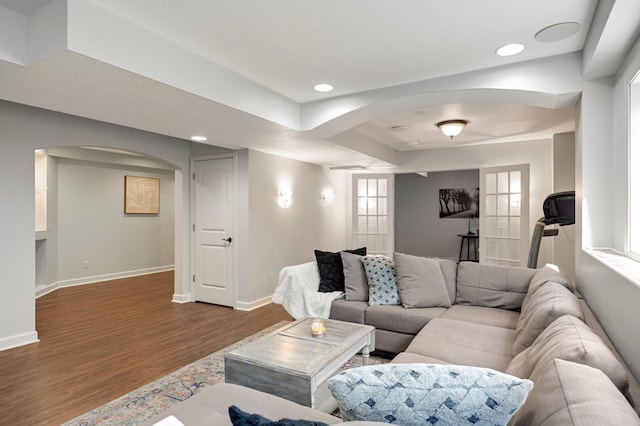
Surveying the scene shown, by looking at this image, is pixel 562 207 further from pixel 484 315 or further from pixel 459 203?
pixel 459 203

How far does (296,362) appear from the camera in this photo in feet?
6.69

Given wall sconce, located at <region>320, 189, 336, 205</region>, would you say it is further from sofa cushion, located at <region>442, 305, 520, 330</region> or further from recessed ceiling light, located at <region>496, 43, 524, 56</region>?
recessed ceiling light, located at <region>496, 43, 524, 56</region>

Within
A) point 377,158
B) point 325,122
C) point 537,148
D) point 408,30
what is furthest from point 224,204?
point 537,148

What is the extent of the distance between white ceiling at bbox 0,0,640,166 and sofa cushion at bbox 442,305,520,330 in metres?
1.96

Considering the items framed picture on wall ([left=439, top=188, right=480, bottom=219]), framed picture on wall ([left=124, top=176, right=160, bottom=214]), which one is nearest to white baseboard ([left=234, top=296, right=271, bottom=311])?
framed picture on wall ([left=124, top=176, right=160, bottom=214])

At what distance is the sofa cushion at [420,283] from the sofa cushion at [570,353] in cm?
145

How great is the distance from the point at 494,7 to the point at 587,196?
1488 mm

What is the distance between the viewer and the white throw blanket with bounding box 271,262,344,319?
342cm

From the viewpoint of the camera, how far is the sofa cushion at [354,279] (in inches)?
137

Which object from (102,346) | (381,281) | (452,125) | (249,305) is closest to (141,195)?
(249,305)

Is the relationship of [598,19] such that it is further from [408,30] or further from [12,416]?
[12,416]

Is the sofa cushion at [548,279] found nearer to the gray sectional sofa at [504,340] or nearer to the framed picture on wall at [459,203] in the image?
the gray sectional sofa at [504,340]

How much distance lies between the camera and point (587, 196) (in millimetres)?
2555

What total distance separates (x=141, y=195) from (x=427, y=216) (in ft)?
23.3
